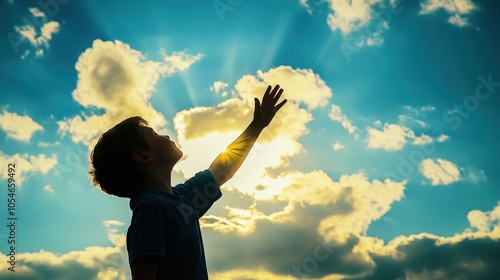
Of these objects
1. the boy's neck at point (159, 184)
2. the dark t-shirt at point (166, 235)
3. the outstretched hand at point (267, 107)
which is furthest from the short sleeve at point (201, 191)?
the outstretched hand at point (267, 107)

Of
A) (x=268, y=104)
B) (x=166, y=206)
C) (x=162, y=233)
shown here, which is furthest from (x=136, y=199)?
(x=268, y=104)

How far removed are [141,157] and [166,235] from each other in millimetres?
856

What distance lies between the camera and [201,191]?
3805mm

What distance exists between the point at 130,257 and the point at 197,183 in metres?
1.40

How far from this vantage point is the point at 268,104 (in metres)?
4.50

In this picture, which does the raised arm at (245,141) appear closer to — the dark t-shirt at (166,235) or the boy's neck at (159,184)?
the boy's neck at (159,184)

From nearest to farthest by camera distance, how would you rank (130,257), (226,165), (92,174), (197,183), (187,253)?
(130,257), (187,253), (92,174), (197,183), (226,165)

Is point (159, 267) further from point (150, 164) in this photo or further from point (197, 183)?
point (197, 183)

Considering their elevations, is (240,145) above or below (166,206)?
above

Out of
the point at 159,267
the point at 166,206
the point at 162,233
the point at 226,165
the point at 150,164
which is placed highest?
the point at 226,165

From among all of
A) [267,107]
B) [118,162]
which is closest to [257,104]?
[267,107]

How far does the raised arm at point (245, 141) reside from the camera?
13.5 ft

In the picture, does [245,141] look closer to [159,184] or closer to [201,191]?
[201,191]

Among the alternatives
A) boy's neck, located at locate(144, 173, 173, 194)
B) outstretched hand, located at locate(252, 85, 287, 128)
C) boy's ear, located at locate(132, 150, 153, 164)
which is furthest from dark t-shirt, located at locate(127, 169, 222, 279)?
outstretched hand, located at locate(252, 85, 287, 128)
